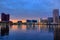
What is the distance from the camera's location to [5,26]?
8550 centimetres

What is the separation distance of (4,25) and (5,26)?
2689 mm

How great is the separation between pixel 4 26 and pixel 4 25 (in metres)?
1.00

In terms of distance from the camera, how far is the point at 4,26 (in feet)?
Answer: 286

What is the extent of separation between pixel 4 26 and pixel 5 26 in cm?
190

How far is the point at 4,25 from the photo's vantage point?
87.9 metres
